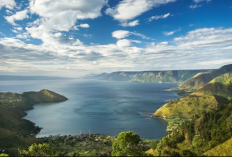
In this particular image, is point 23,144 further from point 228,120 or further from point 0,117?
point 228,120

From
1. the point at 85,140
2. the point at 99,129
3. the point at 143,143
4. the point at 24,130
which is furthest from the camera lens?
the point at 99,129

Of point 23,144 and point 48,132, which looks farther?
point 48,132

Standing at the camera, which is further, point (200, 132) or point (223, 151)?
point (200, 132)

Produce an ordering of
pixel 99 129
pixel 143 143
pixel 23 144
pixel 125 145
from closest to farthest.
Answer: pixel 125 145 → pixel 23 144 → pixel 143 143 → pixel 99 129

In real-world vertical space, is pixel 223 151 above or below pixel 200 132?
above

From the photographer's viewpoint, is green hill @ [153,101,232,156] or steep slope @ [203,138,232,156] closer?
steep slope @ [203,138,232,156]

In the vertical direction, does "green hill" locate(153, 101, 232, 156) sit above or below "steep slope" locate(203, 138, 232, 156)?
below

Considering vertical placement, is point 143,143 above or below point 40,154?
below

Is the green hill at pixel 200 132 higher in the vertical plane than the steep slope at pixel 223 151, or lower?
A: lower

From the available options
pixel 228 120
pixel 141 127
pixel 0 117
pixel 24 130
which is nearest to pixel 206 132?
pixel 228 120

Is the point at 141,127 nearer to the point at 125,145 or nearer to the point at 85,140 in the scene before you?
the point at 85,140

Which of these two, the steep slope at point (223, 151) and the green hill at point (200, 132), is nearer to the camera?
the steep slope at point (223, 151)
